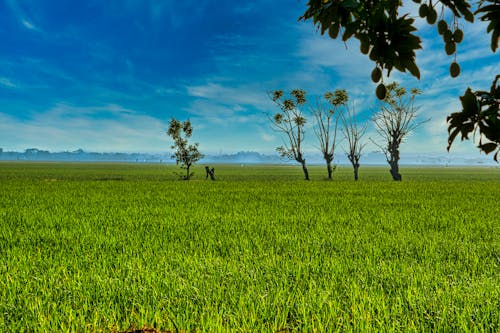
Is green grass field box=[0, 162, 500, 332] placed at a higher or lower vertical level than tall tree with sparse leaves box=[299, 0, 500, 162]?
lower

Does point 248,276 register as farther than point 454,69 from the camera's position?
Yes

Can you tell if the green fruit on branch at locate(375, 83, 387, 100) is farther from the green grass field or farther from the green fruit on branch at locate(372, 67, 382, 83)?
the green grass field

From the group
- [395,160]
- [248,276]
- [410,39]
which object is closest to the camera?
[410,39]

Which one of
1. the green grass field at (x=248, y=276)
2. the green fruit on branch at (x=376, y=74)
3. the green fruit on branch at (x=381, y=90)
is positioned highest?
the green fruit on branch at (x=376, y=74)

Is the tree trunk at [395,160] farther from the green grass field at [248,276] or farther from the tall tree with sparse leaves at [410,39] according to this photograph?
the tall tree with sparse leaves at [410,39]

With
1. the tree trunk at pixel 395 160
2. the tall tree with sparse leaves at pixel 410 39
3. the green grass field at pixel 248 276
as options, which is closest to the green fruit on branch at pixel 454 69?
the tall tree with sparse leaves at pixel 410 39

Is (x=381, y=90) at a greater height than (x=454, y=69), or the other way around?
(x=454, y=69)

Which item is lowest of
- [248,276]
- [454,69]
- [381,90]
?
[248,276]

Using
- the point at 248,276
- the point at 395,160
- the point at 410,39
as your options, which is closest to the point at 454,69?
the point at 410,39

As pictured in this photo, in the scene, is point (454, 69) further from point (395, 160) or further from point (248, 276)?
point (395, 160)

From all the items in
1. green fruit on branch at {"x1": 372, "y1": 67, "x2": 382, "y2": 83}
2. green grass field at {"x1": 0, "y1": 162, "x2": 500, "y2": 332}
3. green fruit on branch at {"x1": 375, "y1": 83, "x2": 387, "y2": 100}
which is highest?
green fruit on branch at {"x1": 372, "y1": 67, "x2": 382, "y2": 83}

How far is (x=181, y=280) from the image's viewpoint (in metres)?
3.74

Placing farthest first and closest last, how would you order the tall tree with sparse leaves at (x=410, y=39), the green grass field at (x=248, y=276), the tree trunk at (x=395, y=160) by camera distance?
the tree trunk at (x=395, y=160)
the green grass field at (x=248, y=276)
the tall tree with sparse leaves at (x=410, y=39)

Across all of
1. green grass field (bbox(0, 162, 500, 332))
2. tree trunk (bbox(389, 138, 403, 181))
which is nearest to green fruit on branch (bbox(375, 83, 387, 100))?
green grass field (bbox(0, 162, 500, 332))
